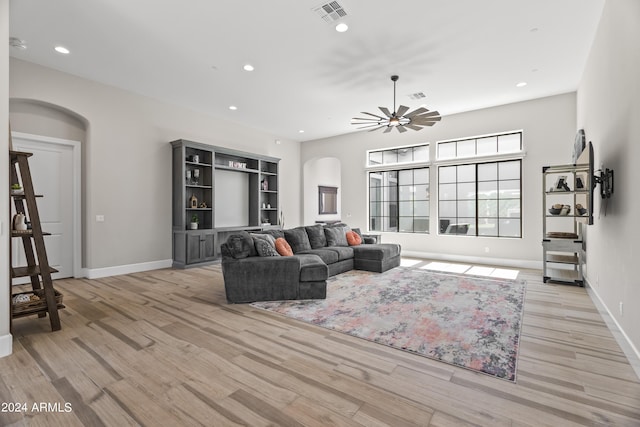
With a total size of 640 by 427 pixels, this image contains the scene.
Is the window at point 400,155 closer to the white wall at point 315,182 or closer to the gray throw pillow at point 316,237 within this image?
the white wall at point 315,182

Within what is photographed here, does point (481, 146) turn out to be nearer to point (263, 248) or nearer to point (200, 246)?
point (263, 248)

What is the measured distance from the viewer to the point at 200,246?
6.41 meters

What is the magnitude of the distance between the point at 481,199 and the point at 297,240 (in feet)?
14.4

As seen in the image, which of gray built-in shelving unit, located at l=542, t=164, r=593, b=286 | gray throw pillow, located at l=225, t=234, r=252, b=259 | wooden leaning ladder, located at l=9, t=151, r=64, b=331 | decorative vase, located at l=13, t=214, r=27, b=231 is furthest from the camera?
gray built-in shelving unit, located at l=542, t=164, r=593, b=286

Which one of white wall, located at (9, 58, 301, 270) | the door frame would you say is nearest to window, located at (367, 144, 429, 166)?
white wall, located at (9, 58, 301, 270)

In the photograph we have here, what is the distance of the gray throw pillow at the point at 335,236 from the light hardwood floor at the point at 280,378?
295 cm

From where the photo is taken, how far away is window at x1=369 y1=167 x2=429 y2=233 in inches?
306

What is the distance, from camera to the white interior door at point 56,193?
498cm

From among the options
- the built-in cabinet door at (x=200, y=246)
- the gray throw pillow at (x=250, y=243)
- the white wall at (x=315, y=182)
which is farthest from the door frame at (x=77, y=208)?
the white wall at (x=315, y=182)

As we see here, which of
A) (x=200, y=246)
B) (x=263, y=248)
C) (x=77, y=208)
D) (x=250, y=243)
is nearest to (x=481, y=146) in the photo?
(x=263, y=248)

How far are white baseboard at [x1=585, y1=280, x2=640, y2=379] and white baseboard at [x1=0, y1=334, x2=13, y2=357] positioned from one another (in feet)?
15.9

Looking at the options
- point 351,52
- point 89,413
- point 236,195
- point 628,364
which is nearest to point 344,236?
point 236,195

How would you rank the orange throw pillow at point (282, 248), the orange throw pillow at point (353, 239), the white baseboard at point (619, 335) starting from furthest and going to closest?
the orange throw pillow at point (353, 239) < the orange throw pillow at point (282, 248) < the white baseboard at point (619, 335)

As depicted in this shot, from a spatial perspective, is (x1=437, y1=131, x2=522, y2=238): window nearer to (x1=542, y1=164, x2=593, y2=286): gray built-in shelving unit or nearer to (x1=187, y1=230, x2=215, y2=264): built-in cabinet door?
(x1=542, y1=164, x2=593, y2=286): gray built-in shelving unit
